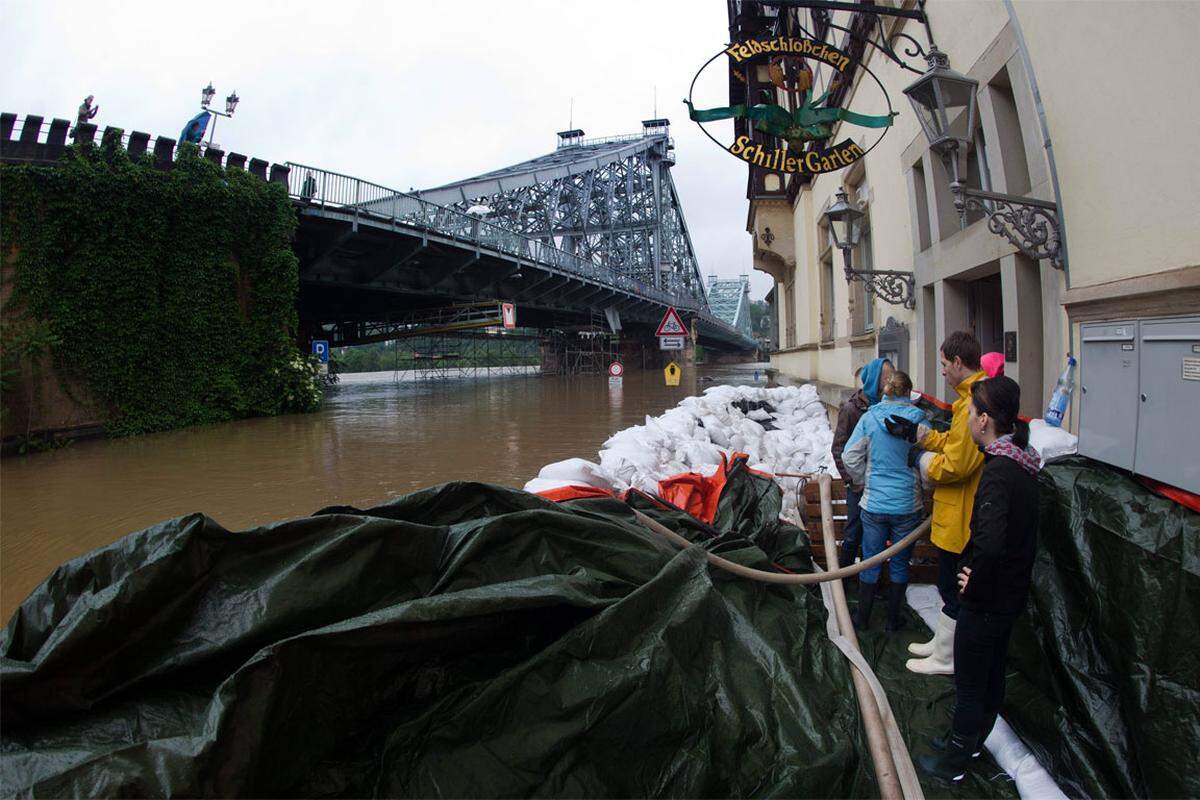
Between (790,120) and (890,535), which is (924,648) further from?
(790,120)

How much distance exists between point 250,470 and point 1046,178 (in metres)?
8.57

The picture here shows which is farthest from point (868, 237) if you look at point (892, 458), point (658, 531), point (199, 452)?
point (199, 452)

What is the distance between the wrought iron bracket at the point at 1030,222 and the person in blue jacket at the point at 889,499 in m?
0.94

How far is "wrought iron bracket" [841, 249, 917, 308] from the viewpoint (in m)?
5.27

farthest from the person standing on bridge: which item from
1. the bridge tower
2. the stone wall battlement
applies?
the bridge tower

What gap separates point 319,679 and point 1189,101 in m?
3.21

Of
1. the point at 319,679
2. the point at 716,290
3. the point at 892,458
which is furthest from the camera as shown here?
the point at 716,290

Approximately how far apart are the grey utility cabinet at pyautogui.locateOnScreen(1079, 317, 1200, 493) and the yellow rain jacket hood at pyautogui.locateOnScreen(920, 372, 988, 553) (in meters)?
0.44

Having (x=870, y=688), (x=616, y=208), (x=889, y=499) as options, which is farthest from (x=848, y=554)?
(x=616, y=208)

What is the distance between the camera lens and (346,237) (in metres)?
16.4

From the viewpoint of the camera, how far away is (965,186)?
3.08m

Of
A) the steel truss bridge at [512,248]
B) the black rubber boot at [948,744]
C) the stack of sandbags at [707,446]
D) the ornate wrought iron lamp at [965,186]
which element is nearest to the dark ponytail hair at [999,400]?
the black rubber boot at [948,744]

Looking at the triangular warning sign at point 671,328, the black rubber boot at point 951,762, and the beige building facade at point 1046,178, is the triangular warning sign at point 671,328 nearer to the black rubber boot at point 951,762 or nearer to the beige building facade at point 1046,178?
the beige building facade at point 1046,178

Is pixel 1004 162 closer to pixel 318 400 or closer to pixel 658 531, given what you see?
pixel 658 531
